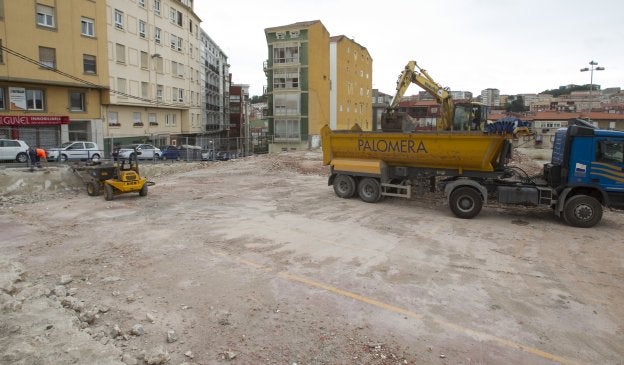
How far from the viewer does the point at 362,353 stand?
18.1 ft

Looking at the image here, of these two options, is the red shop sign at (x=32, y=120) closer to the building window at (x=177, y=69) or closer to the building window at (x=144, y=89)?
the building window at (x=144, y=89)

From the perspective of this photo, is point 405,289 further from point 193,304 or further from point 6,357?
point 6,357

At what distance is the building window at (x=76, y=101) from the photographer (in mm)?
33250

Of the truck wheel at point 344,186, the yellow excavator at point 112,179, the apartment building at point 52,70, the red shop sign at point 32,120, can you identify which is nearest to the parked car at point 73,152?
the apartment building at point 52,70

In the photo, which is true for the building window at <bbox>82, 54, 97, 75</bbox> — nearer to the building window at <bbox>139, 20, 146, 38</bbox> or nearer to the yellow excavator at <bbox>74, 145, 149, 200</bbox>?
the building window at <bbox>139, 20, 146, 38</bbox>

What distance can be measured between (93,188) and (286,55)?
115ft

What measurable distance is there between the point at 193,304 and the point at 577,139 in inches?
446

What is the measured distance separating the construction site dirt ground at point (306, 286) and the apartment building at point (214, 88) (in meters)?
49.6

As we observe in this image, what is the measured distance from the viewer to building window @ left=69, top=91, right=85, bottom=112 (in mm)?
33250

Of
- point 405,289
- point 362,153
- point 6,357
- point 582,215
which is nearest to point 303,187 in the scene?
point 362,153

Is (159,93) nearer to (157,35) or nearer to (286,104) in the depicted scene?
(157,35)

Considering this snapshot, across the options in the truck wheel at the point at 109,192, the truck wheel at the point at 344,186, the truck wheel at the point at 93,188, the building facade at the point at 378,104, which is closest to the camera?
the truck wheel at the point at 109,192

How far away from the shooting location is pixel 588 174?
1217 cm

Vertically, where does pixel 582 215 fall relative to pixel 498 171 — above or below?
below
